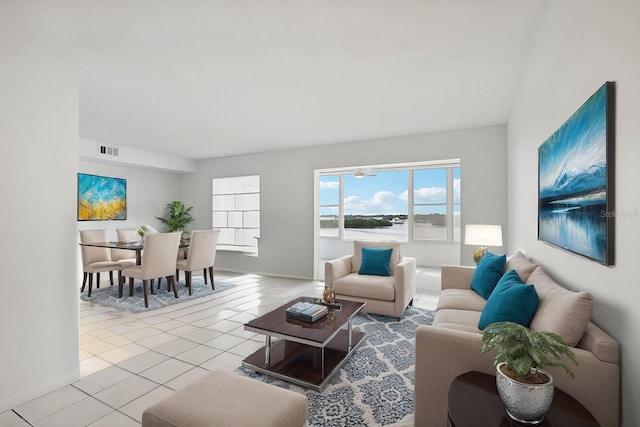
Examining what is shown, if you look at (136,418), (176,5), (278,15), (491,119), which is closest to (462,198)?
(491,119)

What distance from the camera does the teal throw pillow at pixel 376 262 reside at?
409 centimetres

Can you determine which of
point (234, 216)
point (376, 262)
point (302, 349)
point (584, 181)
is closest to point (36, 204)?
point (302, 349)

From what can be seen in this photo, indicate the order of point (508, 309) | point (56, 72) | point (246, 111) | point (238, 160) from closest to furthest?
point (508, 309) < point (56, 72) < point (246, 111) < point (238, 160)

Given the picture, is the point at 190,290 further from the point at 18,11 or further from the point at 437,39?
the point at 437,39

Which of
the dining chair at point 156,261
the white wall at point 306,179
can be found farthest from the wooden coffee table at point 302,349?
the white wall at point 306,179

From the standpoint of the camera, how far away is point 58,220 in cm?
225

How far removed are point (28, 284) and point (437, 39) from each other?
3474mm

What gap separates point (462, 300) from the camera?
2.72 m

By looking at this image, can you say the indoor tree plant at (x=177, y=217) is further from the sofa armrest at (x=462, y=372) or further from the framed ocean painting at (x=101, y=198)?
the sofa armrest at (x=462, y=372)

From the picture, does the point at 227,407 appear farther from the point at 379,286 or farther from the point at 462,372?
the point at 379,286

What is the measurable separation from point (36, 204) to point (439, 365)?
9.13 feet

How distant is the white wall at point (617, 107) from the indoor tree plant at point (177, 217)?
22.9 ft

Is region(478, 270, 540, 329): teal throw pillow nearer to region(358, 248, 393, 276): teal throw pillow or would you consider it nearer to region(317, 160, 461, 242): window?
region(358, 248, 393, 276): teal throw pillow

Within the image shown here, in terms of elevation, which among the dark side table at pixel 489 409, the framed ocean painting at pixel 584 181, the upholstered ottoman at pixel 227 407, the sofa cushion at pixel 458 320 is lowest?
the upholstered ottoman at pixel 227 407
